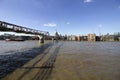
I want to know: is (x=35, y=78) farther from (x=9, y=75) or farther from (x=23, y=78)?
(x=9, y=75)

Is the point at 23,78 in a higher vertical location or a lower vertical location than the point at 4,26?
lower

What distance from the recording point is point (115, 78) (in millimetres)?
17469

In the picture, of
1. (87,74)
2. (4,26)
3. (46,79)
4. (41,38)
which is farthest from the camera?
(41,38)

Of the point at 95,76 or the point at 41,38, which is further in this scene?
the point at 41,38

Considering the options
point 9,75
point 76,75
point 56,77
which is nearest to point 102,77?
point 76,75

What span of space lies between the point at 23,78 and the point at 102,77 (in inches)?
303

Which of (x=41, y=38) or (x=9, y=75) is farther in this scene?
(x=41, y=38)

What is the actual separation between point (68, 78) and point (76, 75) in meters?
1.58

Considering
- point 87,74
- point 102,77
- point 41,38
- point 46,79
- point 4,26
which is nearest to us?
point 46,79

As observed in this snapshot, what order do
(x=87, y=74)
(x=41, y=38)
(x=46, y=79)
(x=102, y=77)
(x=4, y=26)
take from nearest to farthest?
(x=46, y=79)
(x=102, y=77)
(x=87, y=74)
(x=4, y=26)
(x=41, y=38)

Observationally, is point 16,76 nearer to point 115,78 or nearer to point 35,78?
point 35,78

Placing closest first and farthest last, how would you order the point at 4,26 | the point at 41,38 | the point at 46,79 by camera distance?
the point at 46,79
the point at 4,26
the point at 41,38

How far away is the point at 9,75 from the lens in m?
18.7

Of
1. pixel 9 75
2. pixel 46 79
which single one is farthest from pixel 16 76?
pixel 46 79
